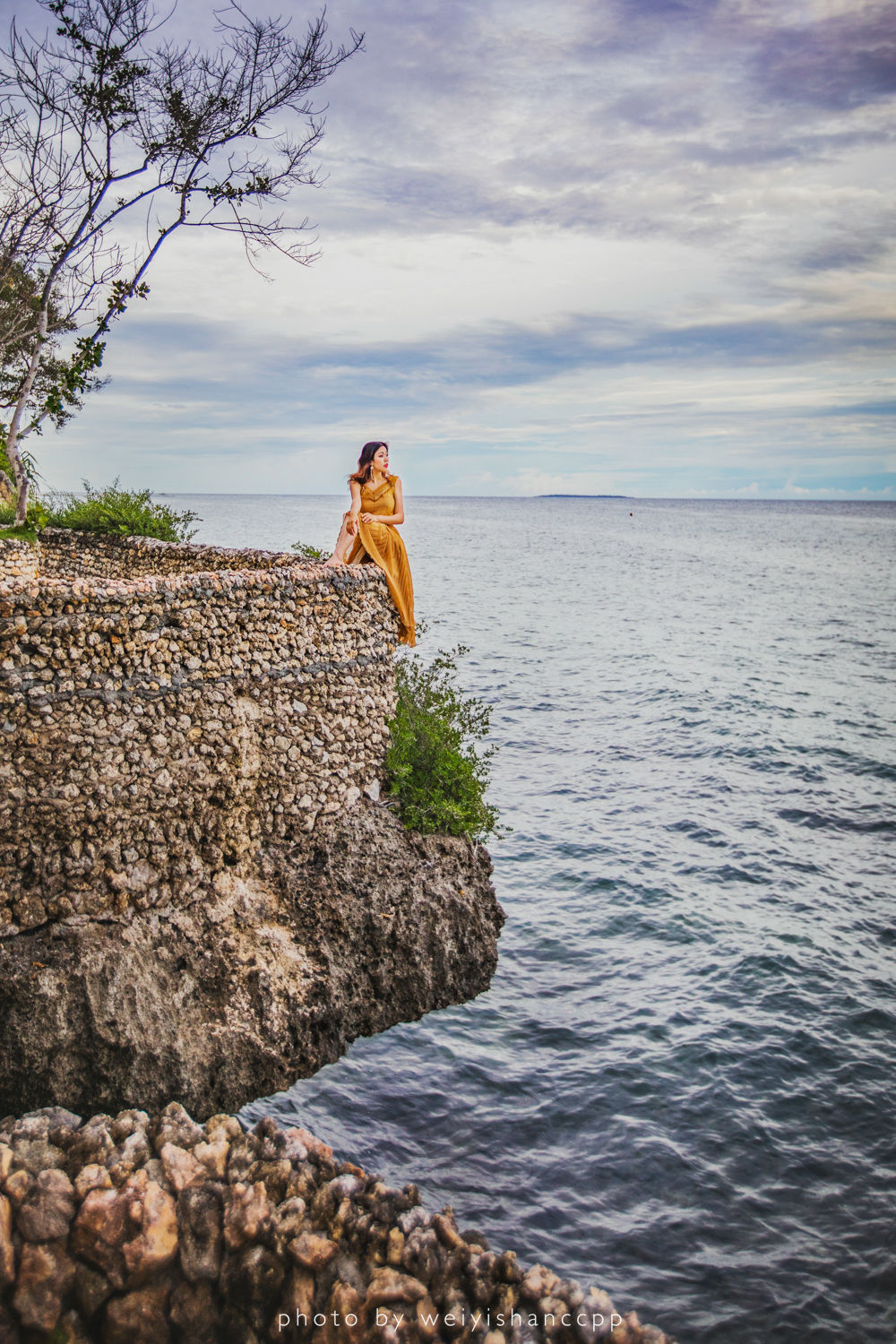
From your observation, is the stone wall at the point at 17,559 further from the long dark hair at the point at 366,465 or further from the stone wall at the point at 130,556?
the long dark hair at the point at 366,465

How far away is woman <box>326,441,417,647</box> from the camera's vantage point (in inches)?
529

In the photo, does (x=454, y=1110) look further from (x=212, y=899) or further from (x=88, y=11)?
(x=88, y=11)

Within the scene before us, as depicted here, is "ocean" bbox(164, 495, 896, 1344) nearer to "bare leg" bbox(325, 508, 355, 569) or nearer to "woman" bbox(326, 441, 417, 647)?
"woman" bbox(326, 441, 417, 647)

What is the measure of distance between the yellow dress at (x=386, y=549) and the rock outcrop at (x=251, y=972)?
318cm

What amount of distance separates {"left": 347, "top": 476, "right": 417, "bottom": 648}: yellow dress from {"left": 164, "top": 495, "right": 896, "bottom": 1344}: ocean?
234 inches

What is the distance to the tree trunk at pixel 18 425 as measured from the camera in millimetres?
17016

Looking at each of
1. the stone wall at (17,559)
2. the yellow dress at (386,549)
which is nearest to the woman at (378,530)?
the yellow dress at (386,549)

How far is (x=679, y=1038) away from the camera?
12.0 m

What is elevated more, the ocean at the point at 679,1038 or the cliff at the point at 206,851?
the cliff at the point at 206,851

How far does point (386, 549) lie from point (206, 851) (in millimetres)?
5480

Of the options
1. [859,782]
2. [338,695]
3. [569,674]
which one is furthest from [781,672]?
[338,695]

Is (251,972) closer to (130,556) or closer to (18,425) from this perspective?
(130,556)

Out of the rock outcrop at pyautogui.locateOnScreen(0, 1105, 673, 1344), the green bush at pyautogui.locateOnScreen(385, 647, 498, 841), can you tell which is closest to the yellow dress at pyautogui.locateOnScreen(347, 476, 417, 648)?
the green bush at pyautogui.locateOnScreen(385, 647, 498, 841)

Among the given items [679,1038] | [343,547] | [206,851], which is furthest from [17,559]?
[679,1038]
